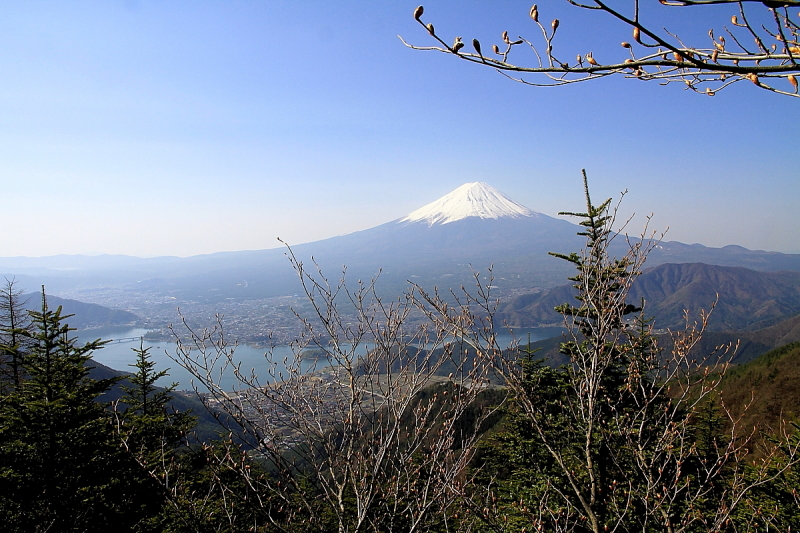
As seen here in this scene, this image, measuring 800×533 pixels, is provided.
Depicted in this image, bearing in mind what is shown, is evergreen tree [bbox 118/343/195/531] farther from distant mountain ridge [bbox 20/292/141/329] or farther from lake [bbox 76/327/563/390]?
distant mountain ridge [bbox 20/292/141/329]

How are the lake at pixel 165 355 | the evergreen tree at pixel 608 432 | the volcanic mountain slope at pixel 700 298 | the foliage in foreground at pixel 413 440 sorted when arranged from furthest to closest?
the volcanic mountain slope at pixel 700 298
the lake at pixel 165 355
the foliage in foreground at pixel 413 440
the evergreen tree at pixel 608 432

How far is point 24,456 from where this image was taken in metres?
6.02

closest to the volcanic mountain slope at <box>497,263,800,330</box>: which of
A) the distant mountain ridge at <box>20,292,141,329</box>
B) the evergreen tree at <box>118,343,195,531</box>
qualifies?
the distant mountain ridge at <box>20,292,141,329</box>

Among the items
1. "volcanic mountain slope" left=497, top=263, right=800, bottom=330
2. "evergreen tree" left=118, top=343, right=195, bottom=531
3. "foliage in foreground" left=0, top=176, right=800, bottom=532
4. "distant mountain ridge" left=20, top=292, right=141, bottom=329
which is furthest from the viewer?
"volcanic mountain slope" left=497, top=263, right=800, bottom=330

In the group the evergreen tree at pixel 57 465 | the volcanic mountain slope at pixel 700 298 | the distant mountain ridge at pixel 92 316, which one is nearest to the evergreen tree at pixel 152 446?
the evergreen tree at pixel 57 465

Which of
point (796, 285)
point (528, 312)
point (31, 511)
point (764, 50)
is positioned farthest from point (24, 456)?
point (796, 285)

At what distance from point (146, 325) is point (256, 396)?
113610 millimetres

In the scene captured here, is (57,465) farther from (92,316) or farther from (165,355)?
(92,316)

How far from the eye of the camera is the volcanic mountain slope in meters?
130

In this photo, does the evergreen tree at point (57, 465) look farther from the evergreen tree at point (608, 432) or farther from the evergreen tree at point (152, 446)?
the evergreen tree at point (608, 432)

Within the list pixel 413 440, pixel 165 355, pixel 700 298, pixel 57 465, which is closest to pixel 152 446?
pixel 57 465

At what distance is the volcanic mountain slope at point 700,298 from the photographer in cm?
12950

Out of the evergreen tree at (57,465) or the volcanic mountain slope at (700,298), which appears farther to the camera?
the volcanic mountain slope at (700,298)

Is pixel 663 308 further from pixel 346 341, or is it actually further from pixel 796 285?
pixel 346 341
